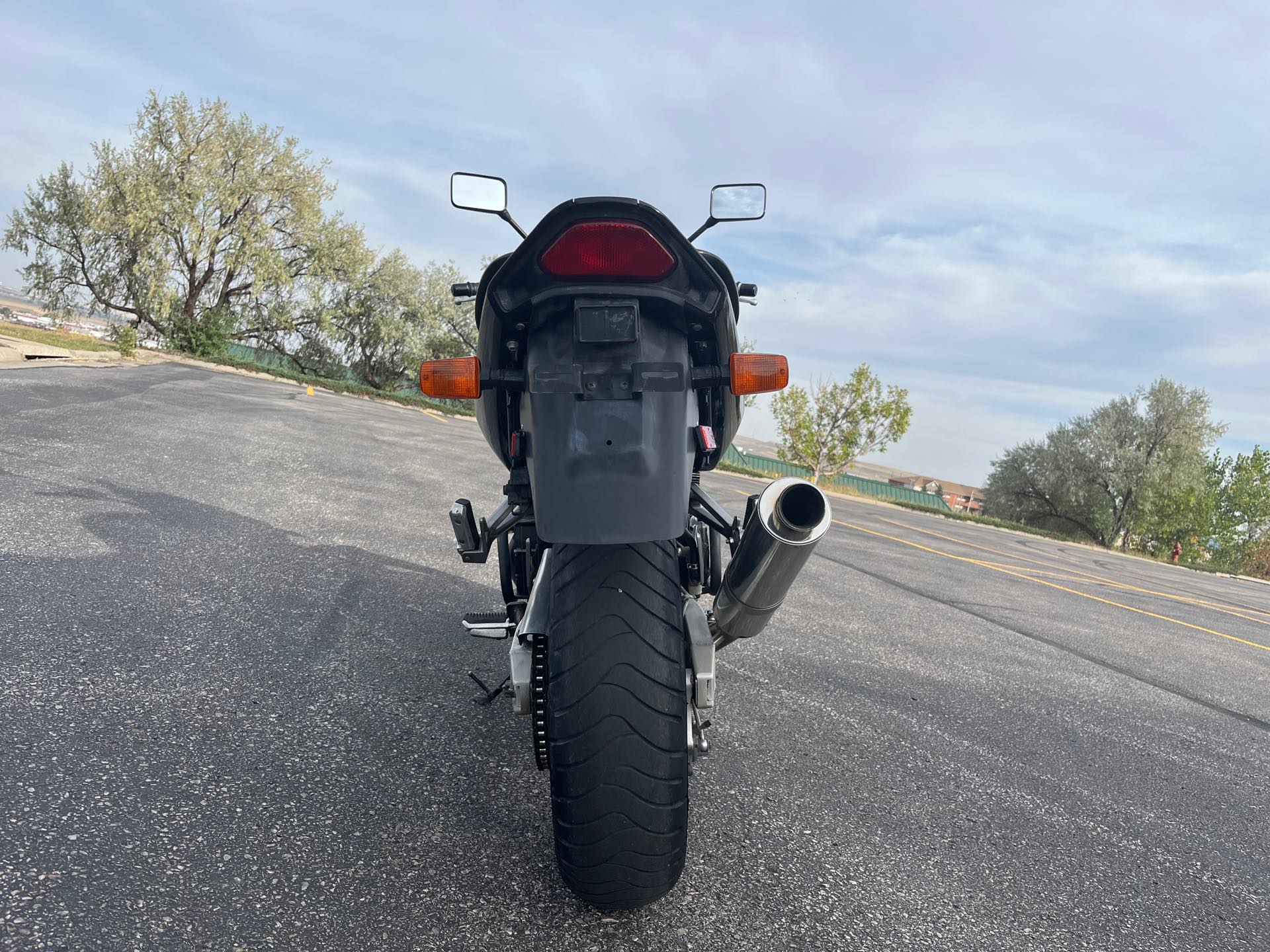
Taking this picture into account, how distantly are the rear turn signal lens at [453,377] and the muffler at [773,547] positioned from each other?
94 centimetres

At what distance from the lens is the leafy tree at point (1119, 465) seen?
43.8 meters

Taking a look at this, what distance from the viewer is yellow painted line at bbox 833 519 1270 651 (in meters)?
7.84

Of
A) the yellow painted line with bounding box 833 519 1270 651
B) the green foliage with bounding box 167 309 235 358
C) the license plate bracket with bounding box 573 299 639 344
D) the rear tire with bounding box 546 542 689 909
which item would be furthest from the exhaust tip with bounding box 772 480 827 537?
the green foliage with bounding box 167 309 235 358

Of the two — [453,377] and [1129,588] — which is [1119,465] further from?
[453,377]

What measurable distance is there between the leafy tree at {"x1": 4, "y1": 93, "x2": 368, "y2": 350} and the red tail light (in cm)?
3536

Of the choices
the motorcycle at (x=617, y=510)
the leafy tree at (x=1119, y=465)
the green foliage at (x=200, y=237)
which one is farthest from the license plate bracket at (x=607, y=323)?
the leafy tree at (x=1119, y=465)

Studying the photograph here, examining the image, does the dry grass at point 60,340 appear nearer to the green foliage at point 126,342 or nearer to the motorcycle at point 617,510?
the green foliage at point 126,342

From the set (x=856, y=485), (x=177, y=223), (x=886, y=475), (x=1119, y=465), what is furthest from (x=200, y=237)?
(x=886, y=475)

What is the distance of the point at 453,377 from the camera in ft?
6.99

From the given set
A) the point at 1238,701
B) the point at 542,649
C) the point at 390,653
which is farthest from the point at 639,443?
the point at 1238,701

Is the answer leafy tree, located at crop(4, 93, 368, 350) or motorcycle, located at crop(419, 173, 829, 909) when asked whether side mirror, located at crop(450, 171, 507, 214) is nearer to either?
motorcycle, located at crop(419, 173, 829, 909)

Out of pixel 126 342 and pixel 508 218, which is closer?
pixel 508 218

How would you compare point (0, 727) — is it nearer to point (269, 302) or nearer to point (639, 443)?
point (639, 443)

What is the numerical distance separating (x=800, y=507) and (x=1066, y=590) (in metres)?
9.06
